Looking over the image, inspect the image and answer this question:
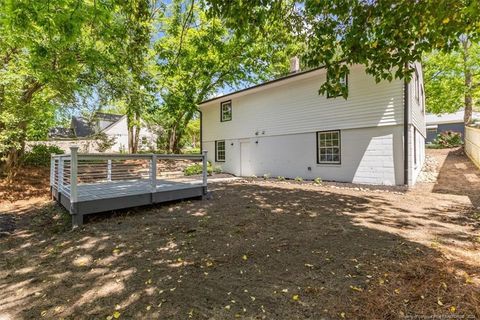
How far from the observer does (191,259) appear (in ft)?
11.8

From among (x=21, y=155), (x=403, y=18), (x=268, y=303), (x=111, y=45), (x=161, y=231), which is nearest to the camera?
(x=268, y=303)

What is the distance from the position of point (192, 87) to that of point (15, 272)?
49.7ft

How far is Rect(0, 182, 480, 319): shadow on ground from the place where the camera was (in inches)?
97.3

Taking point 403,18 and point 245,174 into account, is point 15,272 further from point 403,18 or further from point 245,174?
point 245,174

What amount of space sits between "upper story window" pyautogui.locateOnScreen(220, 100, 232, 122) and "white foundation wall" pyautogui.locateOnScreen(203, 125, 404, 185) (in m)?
1.84

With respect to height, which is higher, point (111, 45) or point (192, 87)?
point (192, 87)

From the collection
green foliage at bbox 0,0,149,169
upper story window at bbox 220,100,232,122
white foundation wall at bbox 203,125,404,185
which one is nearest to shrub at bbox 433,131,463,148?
white foundation wall at bbox 203,125,404,185

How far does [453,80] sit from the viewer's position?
2053cm

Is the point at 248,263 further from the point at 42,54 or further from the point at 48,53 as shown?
the point at 48,53

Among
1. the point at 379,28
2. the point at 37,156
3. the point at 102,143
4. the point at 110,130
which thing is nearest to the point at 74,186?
the point at 379,28

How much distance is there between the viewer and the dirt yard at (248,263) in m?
2.48

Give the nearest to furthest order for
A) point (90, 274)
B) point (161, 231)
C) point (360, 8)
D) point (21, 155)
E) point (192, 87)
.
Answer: point (90, 274)
point (360, 8)
point (161, 231)
point (21, 155)
point (192, 87)

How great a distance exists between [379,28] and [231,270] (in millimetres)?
4003

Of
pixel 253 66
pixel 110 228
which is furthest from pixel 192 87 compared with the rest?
pixel 110 228
